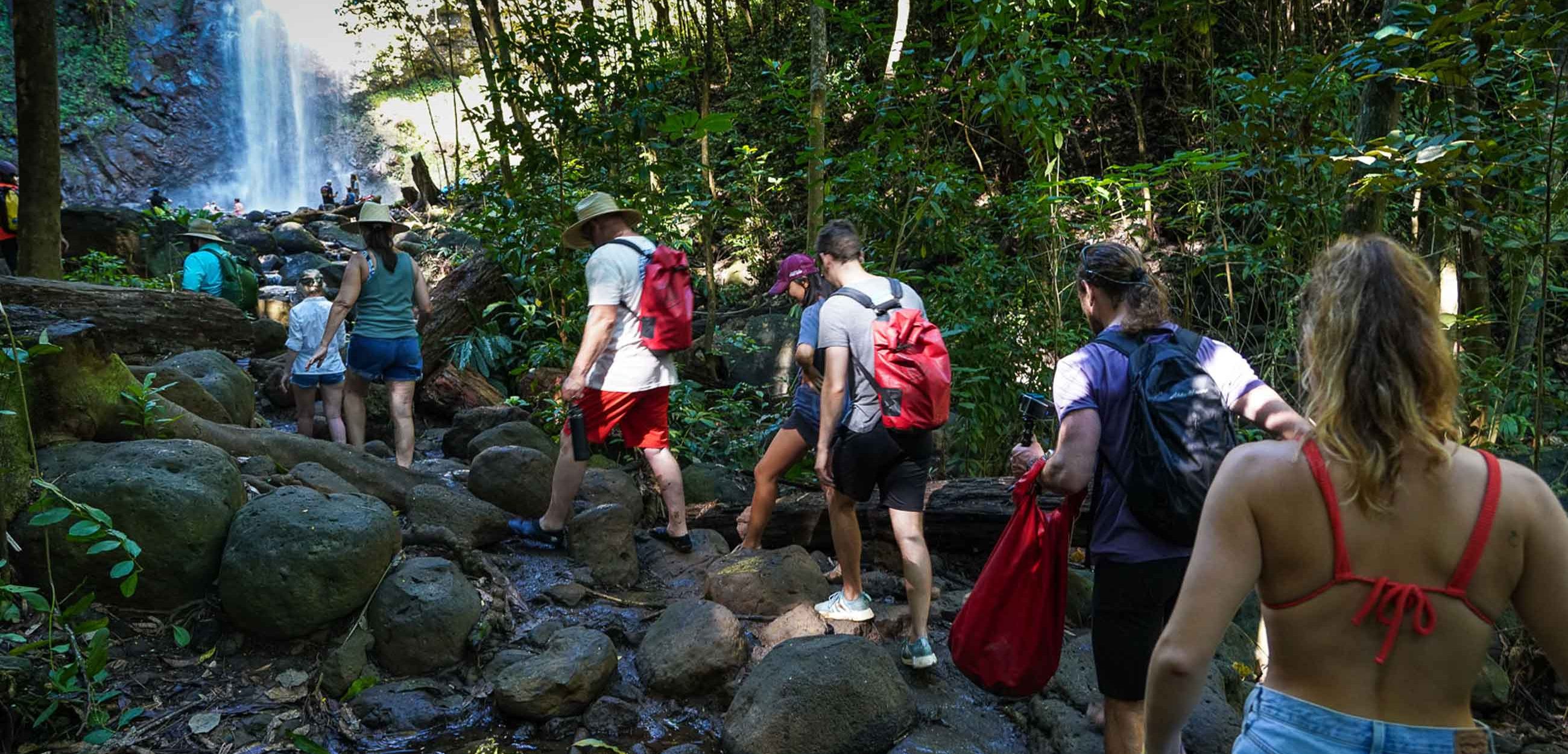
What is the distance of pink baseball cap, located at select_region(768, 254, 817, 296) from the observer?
5156 mm

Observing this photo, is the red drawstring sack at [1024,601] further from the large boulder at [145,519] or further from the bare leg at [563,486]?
the large boulder at [145,519]

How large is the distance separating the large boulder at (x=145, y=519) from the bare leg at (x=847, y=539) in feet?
8.95

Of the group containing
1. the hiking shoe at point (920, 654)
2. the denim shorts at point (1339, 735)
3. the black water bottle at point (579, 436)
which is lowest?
the hiking shoe at point (920, 654)

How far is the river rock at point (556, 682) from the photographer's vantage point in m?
3.92

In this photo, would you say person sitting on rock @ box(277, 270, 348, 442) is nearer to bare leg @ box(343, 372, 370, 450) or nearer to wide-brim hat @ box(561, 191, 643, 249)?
bare leg @ box(343, 372, 370, 450)

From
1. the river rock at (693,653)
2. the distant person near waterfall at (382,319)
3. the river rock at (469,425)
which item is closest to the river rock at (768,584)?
the river rock at (693,653)

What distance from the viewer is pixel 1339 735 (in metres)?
1.53

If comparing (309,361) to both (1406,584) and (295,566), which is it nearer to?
(295,566)

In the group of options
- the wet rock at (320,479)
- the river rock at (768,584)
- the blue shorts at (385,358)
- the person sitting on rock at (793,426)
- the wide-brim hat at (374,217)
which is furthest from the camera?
the blue shorts at (385,358)

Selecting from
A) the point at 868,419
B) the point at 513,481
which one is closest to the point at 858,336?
the point at 868,419

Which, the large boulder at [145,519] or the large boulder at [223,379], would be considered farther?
the large boulder at [223,379]

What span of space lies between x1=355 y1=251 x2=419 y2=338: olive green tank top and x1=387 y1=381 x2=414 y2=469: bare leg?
0.38m

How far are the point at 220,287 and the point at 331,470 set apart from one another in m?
4.82

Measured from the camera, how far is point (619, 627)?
473 centimetres
